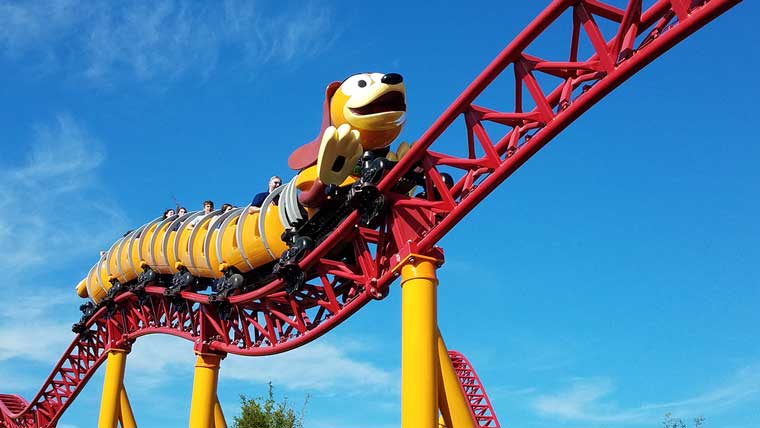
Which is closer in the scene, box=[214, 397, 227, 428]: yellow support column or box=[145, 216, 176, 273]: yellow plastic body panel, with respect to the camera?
box=[214, 397, 227, 428]: yellow support column

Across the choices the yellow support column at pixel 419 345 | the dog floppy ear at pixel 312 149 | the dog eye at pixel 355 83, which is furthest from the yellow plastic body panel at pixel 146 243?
the yellow support column at pixel 419 345

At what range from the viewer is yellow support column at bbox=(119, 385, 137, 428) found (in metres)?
18.7

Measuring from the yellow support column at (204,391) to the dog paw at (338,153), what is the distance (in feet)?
22.5

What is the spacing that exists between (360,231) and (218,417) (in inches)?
250

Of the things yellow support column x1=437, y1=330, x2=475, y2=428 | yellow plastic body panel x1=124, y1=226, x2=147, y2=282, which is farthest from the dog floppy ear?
yellow plastic body panel x1=124, y1=226, x2=147, y2=282

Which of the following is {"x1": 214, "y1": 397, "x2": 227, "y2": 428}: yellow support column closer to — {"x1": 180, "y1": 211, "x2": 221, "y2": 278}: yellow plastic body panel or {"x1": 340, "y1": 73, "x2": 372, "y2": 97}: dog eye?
{"x1": 180, "y1": 211, "x2": 221, "y2": 278}: yellow plastic body panel

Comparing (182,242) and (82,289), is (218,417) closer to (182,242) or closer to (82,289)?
(182,242)

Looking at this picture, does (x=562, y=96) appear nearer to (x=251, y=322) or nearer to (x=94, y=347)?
(x=251, y=322)

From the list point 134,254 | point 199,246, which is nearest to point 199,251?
point 199,246

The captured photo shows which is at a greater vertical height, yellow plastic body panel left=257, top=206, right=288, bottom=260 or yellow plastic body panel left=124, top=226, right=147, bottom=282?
yellow plastic body panel left=124, top=226, right=147, bottom=282

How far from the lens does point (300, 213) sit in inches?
489

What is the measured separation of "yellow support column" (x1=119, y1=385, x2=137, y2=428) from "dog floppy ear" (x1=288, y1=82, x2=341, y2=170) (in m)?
9.34

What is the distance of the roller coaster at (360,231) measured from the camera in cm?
837

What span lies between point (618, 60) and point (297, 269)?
643 centimetres
